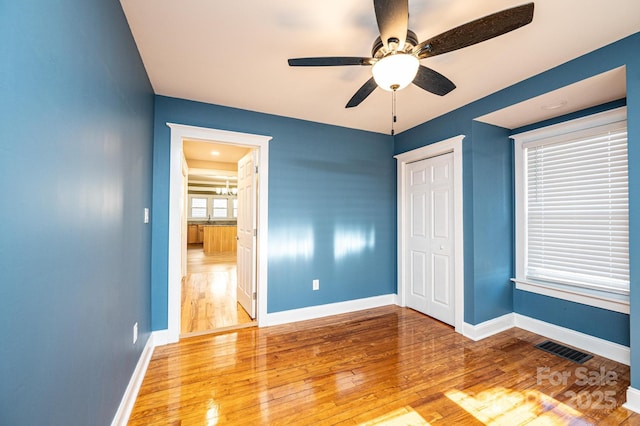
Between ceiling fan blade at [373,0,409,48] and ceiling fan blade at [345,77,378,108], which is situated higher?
ceiling fan blade at [373,0,409,48]

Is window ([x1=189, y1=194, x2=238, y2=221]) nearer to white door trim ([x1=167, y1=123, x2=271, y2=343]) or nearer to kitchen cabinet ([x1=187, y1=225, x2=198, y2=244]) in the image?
kitchen cabinet ([x1=187, y1=225, x2=198, y2=244])

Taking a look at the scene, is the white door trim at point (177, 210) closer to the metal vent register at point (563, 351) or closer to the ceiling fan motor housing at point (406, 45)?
the ceiling fan motor housing at point (406, 45)

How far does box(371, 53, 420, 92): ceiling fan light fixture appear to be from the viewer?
4.65 feet

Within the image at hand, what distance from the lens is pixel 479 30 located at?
4.36 feet

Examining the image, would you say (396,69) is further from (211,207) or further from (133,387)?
(211,207)

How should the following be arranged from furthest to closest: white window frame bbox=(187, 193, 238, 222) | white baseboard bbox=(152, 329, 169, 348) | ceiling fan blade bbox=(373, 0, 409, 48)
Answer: white window frame bbox=(187, 193, 238, 222) → white baseboard bbox=(152, 329, 169, 348) → ceiling fan blade bbox=(373, 0, 409, 48)

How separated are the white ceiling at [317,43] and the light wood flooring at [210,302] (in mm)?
2501

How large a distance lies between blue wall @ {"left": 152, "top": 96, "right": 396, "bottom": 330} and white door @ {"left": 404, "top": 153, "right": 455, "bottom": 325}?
0.32 meters

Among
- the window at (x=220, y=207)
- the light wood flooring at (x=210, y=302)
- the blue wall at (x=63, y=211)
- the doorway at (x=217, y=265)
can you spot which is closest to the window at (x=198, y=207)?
the window at (x=220, y=207)

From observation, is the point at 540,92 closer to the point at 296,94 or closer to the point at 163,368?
the point at 296,94

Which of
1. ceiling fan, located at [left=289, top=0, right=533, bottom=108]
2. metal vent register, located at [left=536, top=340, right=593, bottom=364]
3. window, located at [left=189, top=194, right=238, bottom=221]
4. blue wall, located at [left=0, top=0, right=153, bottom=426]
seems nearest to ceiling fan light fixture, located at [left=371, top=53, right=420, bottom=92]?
ceiling fan, located at [left=289, top=0, right=533, bottom=108]

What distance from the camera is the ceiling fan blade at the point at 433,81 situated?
5.55ft

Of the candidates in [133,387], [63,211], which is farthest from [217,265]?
[63,211]

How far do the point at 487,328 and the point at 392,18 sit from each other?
10.1ft
